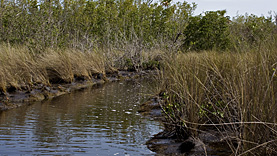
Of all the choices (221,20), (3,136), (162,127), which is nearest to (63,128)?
(3,136)

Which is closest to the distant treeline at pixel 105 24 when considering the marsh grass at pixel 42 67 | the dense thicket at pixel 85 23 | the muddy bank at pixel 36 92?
the dense thicket at pixel 85 23

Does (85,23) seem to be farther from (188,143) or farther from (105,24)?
(188,143)

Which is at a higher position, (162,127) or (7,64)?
(7,64)

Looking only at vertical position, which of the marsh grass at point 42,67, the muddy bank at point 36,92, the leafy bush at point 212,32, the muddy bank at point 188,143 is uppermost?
the leafy bush at point 212,32

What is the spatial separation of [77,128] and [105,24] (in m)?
17.9

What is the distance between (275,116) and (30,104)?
7834 millimetres

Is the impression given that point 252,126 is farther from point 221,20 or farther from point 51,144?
point 221,20

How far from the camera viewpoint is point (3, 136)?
256 inches

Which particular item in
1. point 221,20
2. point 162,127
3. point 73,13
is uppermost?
point 73,13

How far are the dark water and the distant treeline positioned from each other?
3.32 meters

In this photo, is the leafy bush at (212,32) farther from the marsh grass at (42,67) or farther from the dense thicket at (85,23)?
the marsh grass at (42,67)

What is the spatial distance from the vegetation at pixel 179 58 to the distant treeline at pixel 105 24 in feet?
0.20

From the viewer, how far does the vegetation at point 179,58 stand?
4.22 metres

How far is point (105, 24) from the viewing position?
2444cm
